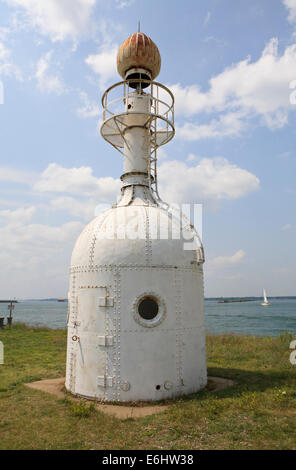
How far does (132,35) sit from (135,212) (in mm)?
7666

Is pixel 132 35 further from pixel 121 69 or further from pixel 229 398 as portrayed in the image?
pixel 229 398

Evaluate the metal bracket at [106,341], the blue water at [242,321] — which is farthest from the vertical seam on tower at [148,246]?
the blue water at [242,321]

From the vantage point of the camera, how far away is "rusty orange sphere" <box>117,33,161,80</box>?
12.5 metres

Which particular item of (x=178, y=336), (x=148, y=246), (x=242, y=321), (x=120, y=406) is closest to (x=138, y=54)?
(x=148, y=246)

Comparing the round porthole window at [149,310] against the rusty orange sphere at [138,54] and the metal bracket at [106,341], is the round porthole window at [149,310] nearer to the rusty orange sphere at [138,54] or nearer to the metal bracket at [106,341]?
the metal bracket at [106,341]

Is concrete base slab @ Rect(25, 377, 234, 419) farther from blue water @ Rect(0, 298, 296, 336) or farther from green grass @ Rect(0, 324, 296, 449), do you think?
blue water @ Rect(0, 298, 296, 336)

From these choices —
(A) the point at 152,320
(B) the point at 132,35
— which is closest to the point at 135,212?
(A) the point at 152,320

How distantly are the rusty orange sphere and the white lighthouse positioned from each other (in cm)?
198

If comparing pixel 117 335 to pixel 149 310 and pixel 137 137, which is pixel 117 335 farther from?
pixel 137 137

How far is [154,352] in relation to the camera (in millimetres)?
9555

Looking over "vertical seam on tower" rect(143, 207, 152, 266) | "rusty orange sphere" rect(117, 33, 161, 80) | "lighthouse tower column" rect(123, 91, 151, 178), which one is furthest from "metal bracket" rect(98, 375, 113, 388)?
"rusty orange sphere" rect(117, 33, 161, 80)

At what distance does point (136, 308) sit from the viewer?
9.72 meters

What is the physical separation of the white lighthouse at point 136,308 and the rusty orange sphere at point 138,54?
1977mm

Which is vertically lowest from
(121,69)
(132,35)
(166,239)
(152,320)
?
(152,320)
